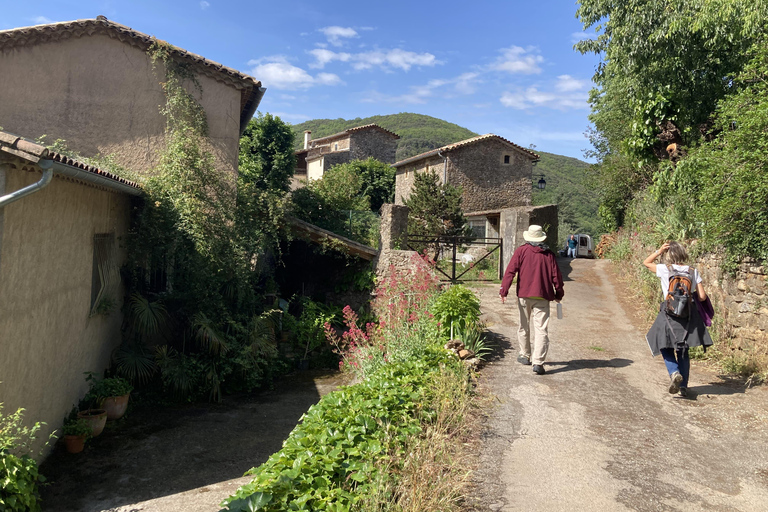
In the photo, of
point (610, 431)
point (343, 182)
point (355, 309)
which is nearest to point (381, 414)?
point (610, 431)

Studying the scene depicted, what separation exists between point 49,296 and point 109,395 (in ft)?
8.06

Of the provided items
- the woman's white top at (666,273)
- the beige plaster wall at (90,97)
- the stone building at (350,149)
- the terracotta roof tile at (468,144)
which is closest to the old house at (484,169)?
the terracotta roof tile at (468,144)

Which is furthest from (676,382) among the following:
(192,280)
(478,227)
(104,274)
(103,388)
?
(478,227)

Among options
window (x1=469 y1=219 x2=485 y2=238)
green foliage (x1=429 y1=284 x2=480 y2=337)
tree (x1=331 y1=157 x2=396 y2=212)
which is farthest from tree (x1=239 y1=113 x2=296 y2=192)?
green foliage (x1=429 y1=284 x2=480 y2=337)

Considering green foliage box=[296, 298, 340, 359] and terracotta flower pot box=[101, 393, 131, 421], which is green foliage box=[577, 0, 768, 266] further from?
terracotta flower pot box=[101, 393, 131, 421]

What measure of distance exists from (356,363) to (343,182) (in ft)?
39.5

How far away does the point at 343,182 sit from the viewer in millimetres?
18781

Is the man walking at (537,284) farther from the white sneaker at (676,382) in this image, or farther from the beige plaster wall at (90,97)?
the beige plaster wall at (90,97)

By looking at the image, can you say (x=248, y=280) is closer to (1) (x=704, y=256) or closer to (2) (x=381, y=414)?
(2) (x=381, y=414)

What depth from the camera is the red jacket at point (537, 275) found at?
6602 millimetres

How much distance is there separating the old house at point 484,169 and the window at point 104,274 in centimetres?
1993

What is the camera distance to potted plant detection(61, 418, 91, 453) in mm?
7051

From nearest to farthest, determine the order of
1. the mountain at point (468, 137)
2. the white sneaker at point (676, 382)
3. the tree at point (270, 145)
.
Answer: the white sneaker at point (676, 382), the tree at point (270, 145), the mountain at point (468, 137)

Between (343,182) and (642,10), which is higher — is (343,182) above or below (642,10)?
below
